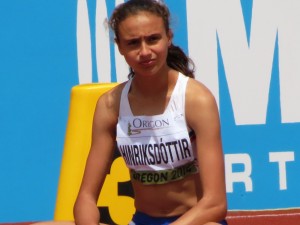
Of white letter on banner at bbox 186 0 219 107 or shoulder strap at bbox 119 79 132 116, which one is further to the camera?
white letter on banner at bbox 186 0 219 107

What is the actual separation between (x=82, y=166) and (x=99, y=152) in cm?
51

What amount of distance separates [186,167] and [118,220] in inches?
25.3

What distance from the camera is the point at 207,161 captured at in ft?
10.8

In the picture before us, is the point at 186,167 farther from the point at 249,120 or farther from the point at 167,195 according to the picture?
the point at 249,120

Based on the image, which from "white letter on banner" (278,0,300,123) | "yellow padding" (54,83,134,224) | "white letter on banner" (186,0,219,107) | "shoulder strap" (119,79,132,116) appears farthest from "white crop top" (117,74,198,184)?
"white letter on banner" (278,0,300,123)

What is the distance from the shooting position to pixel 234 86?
4.38 meters

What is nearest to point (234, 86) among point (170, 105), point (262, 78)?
point (262, 78)

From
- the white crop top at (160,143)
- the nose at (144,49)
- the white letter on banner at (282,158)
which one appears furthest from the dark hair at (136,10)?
the white letter on banner at (282,158)

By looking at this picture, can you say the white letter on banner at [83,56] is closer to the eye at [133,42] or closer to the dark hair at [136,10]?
the dark hair at [136,10]

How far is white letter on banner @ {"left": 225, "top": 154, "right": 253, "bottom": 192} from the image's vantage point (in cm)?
438

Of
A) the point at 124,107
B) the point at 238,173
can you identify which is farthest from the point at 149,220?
the point at 238,173

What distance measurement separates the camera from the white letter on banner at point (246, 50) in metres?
4.36

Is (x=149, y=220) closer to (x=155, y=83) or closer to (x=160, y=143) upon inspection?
(x=160, y=143)

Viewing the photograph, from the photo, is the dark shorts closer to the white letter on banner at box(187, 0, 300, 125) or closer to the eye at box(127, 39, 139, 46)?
the eye at box(127, 39, 139, 46)
